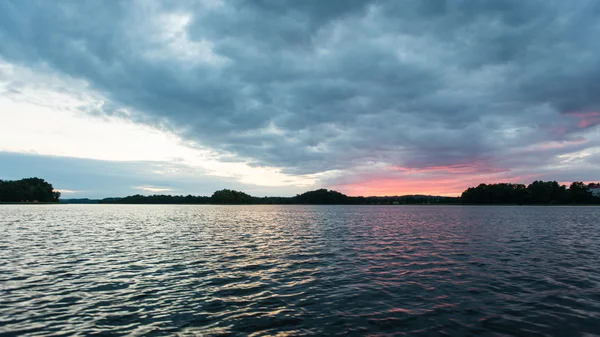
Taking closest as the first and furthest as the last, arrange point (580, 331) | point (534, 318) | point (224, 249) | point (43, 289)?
point (580, 331), point (534, 318), point (43, 289), point (224, 249)

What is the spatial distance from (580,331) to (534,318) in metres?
1.83

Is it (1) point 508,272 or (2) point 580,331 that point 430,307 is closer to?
(2) point 580,331

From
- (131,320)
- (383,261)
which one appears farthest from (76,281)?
(383,261)

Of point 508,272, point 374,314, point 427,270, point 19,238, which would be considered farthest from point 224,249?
point 19,238

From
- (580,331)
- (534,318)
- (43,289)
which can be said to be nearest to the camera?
(580,331)

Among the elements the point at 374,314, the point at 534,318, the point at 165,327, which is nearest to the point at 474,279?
the point at 534,318

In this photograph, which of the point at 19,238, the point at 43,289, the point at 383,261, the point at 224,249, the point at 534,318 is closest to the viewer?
the point at 534,318

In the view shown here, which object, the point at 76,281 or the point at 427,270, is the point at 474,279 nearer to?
the point at 427,270

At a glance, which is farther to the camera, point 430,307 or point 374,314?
point 430,307

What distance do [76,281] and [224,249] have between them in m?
17.6

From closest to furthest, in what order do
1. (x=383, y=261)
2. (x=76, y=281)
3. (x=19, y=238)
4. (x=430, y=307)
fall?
(x=430, y=307)
(x=76, y=281)
(x=383, y=261)
(x=19, y=238)

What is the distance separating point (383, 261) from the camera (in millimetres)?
31125

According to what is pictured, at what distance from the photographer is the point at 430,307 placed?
17.6m

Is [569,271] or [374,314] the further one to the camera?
[569,271]
